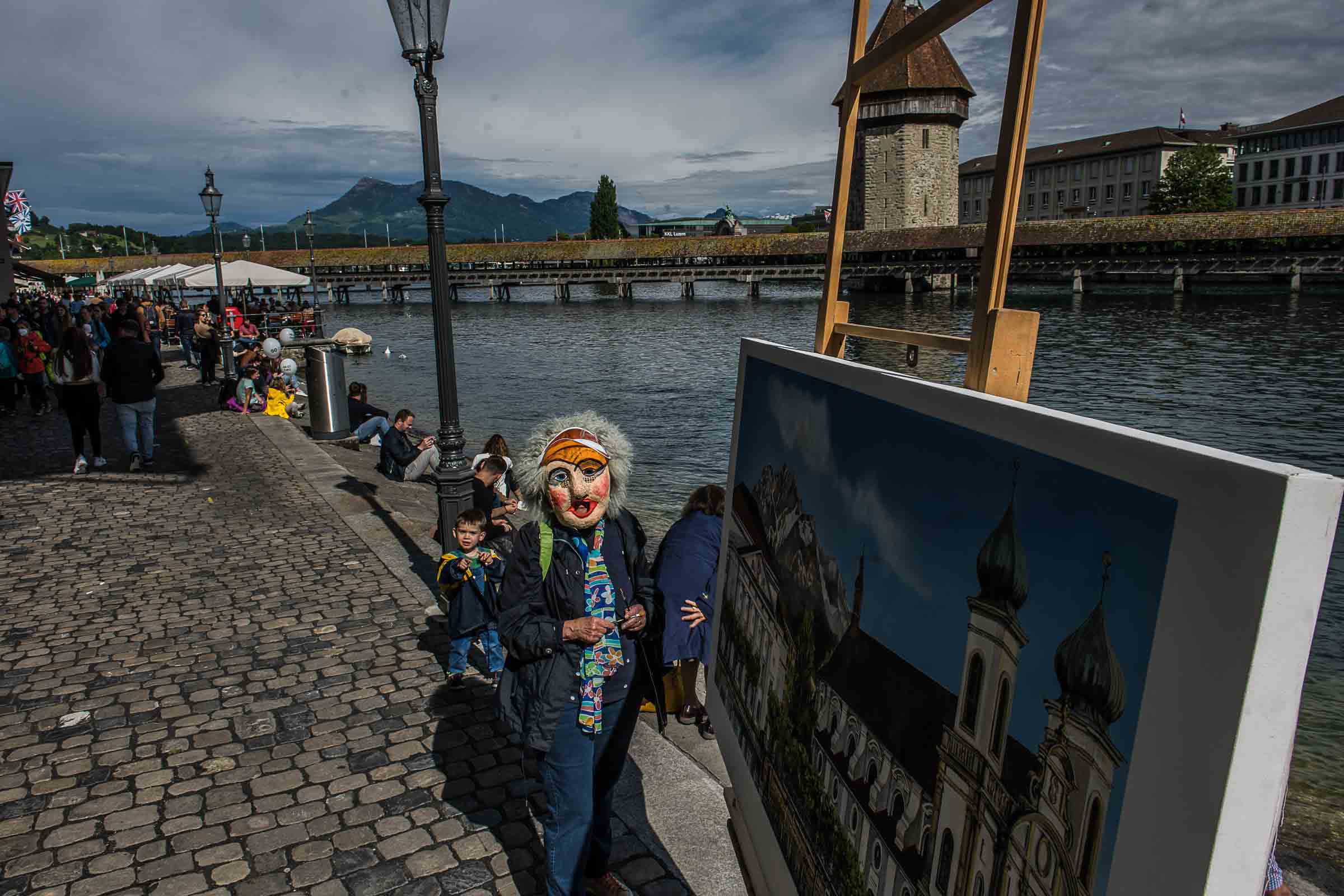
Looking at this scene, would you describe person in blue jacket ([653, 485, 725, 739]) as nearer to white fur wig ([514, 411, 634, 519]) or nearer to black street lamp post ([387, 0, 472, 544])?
white fur wig ([514, 411, 634, 519])

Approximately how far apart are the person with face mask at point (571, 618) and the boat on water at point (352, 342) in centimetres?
3215

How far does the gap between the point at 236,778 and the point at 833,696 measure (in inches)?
147

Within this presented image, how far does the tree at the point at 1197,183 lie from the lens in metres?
80.6

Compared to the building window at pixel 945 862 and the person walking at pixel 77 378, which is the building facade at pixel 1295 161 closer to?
the person walking at pixel 77 378

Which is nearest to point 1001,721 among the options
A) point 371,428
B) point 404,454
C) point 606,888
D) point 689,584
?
point 689,584

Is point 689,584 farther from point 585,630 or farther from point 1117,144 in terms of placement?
point 1117,144

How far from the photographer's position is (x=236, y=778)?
13.7 feet

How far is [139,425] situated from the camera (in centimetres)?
1077

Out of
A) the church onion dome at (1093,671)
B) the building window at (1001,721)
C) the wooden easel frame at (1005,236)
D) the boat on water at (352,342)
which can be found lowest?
the boat on water at (352,342)

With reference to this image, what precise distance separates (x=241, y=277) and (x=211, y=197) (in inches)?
169

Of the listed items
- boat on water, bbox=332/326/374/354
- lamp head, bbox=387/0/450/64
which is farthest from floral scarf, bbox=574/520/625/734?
boat on water, bbox=332/326/374/354

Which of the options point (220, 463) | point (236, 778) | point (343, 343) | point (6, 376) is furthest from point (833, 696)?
point (343, 343)

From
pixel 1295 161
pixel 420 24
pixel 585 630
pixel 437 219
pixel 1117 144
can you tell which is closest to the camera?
pixel 585 630

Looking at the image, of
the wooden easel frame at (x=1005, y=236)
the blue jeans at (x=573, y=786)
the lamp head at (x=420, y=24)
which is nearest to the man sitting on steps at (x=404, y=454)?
the lamp head at (x=420, y=24)
